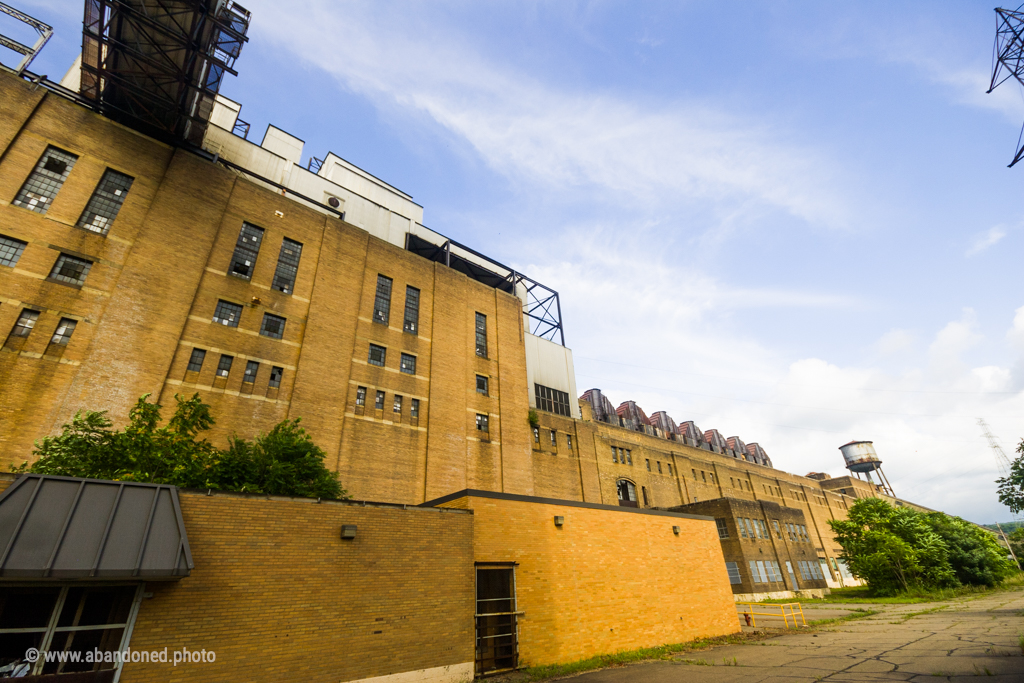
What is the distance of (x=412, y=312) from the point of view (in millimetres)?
28844

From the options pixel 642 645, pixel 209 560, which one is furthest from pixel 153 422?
pixel 642 645

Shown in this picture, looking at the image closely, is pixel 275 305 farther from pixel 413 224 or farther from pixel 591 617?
pixel 591 617

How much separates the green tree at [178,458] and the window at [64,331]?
15.4 ft

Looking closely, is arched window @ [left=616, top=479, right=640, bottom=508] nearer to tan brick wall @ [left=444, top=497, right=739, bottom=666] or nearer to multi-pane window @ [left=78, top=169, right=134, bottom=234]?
tan brick wall @ [left=444, top=497, right=739, bottom=666]

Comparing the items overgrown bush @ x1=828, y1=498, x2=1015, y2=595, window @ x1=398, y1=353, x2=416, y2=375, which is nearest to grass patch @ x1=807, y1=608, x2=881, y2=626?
overgrown bush @ x1=828, y1=498, x2=1015, y2=595

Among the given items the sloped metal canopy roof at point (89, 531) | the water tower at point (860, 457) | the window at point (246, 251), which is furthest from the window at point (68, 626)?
the water tower at point (860, 457)

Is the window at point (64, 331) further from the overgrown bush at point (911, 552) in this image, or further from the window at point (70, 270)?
the overgrown bush at point (911, 552)

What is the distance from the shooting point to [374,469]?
22594 millimetres

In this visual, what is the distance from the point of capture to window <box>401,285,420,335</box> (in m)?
28.1

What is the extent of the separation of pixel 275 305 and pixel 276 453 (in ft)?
34.1

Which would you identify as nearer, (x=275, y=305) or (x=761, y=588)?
(x=275, y=305)

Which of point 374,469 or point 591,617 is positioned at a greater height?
point 374,469

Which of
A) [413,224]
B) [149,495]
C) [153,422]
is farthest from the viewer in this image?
[413,224]

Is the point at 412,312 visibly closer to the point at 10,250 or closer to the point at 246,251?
the point at 246,251
